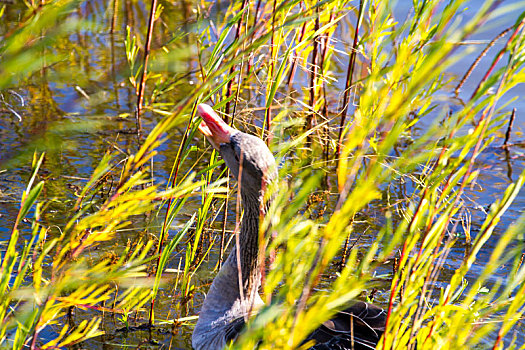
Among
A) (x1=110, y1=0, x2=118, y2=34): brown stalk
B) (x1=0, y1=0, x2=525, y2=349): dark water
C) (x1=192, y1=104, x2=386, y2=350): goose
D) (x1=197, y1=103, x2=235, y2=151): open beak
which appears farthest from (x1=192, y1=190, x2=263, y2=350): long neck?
(x1=110, y1=0, x2=118, y2=34): brown stalk

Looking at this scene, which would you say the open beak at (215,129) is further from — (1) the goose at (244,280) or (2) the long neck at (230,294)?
(2) the long neck at (230,294)

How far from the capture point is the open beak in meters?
3.23

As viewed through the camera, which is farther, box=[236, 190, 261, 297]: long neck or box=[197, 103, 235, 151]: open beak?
box=[236, 190, 261, 297]: long neck

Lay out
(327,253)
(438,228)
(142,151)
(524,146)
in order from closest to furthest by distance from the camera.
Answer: (327,253), (142,151), (438,228), (524,146)

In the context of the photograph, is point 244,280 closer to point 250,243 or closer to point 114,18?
point 250,243

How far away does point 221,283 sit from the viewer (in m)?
3.30

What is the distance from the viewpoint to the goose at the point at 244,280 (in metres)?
2.91

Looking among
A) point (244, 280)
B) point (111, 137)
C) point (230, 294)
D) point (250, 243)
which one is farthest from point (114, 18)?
point (230, 294)

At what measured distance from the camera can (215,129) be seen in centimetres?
330

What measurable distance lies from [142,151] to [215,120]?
179 cm

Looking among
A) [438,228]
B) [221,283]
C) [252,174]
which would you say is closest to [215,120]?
[252,174]

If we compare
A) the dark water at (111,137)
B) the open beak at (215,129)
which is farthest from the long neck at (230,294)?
the open beak at (215,129)

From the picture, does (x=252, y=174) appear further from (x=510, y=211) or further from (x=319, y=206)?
(x=510, y=211)

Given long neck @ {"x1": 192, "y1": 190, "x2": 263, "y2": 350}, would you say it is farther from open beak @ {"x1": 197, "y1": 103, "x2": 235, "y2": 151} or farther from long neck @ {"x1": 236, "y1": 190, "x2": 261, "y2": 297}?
open beak @ {"x1": 197, "y1": 103, "x2": 235, "y2": 151}
